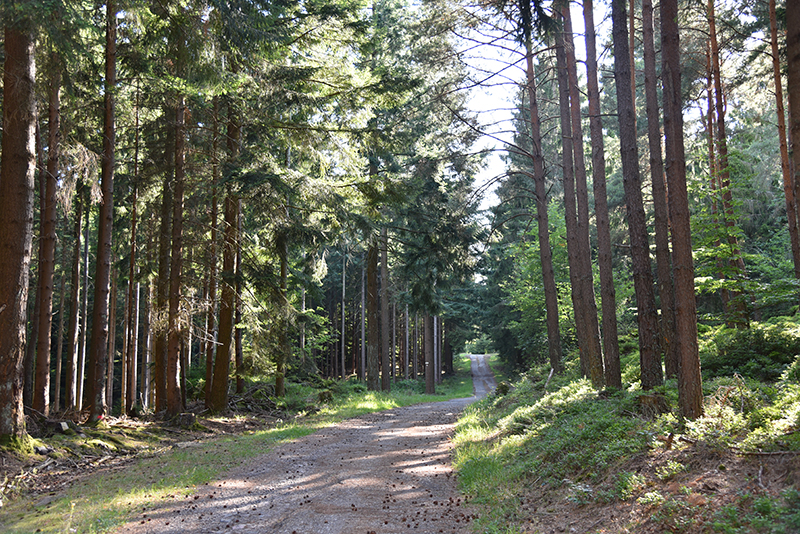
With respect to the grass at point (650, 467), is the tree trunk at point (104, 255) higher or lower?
higher

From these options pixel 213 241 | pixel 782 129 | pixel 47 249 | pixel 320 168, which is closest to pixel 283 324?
pixel 213 241

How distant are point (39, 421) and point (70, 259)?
12728mm

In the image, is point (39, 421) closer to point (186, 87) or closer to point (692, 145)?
point (186, 87)

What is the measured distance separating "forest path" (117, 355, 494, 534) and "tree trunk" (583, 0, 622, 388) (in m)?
4.05

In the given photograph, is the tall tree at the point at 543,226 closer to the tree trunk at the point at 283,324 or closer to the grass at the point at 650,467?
the grass at the point at 650,467

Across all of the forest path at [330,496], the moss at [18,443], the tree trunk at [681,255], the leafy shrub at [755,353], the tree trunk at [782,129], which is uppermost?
the tree trunk at [782,129]

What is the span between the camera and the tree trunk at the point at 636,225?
952 cm

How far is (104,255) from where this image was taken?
11539 millimetres

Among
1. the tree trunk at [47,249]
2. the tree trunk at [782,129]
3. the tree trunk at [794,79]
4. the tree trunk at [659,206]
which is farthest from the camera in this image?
the tree trunk at [782,129]

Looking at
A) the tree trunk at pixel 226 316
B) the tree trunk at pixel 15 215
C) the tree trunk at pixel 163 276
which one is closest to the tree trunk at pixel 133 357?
the tree trunk at pixel 163 276

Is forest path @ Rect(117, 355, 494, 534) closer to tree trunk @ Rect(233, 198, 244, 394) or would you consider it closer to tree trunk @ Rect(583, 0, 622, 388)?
tree trunk @ Rect(583, 0, 622, 388)

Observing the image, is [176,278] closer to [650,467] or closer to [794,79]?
[650,467]

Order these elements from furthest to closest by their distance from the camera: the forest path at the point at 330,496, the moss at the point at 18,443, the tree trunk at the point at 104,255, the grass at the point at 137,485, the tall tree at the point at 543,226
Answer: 1. the tall tree at the point at 543,226
2. the tree trunk at the point at 104,255
3. the moss at the point at 18,443
4. the forest path at the point at 330,496
5. the grass at the point at 137,485

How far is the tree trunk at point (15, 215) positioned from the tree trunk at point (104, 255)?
8.74 feet
